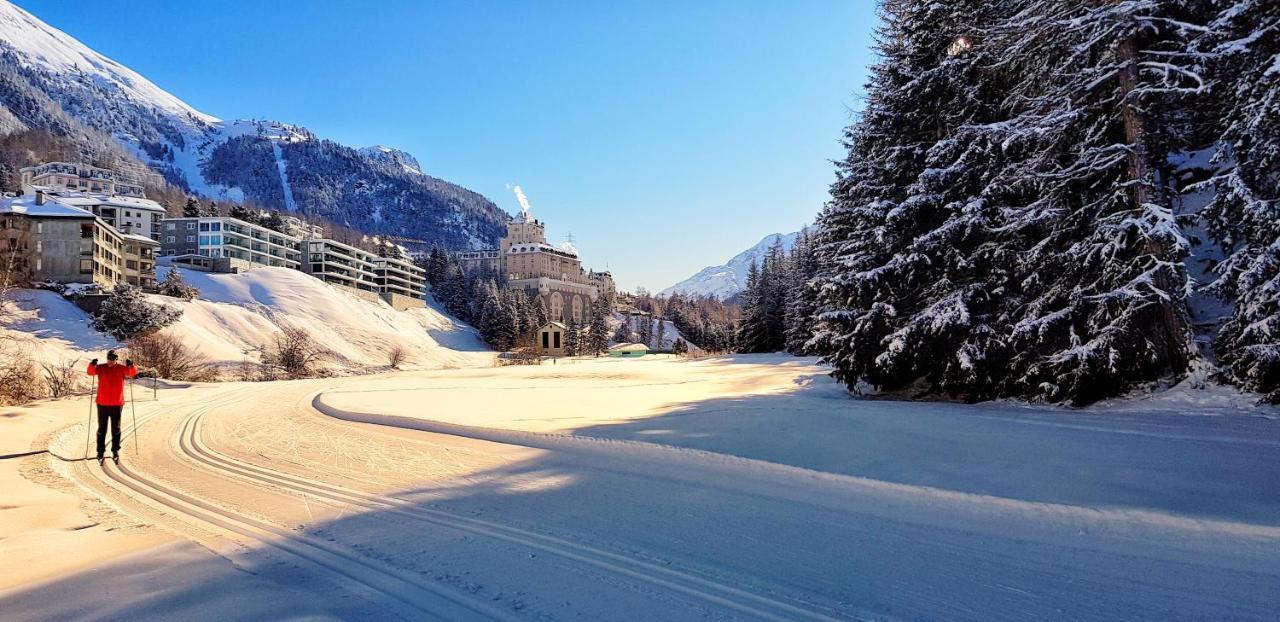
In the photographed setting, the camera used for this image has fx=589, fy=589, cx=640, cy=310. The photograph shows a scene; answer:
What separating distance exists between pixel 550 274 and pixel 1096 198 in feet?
458

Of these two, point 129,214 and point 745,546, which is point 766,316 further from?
point 129,214

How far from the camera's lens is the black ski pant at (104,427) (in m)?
7.99

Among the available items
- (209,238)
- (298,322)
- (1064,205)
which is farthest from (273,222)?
(1064,205)

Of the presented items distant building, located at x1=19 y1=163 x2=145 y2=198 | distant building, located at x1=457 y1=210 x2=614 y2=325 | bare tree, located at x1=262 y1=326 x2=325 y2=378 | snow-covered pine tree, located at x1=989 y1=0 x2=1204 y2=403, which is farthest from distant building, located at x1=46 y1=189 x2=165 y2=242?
snow-covered pine tree, located at x1=989 y1=0 x2=1204 y2=403

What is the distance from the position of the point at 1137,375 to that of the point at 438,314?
94923mm

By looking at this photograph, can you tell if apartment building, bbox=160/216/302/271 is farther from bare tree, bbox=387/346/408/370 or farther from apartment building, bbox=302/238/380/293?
bare tree, bbox=387/346/408/370

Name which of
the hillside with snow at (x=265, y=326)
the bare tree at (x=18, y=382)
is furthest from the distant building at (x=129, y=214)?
the bare tree at (x=18, y=382)

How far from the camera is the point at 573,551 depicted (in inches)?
167

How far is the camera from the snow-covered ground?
3.46 metres

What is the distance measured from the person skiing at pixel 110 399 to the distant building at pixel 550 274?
11770 cm

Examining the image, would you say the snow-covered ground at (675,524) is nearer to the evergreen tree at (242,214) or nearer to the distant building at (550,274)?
the evergreen tree at (242,214)

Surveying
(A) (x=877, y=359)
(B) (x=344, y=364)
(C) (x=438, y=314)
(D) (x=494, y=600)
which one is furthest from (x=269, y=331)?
(D) (x=494, y=600)

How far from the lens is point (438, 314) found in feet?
316

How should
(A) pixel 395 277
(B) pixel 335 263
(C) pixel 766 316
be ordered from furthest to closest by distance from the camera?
(A) pixel 395 277 < (B) pixel 335 263 < (C) pixel 766 316
